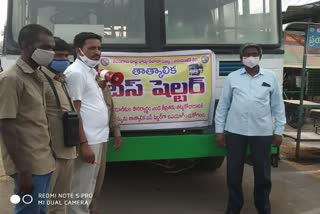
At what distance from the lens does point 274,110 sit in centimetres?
399

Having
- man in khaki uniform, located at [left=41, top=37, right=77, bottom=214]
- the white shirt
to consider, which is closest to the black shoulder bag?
man in khaki uniform, located at [left=41, top=37, right=77, bottom=214]

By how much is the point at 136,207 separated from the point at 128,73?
1470 mm

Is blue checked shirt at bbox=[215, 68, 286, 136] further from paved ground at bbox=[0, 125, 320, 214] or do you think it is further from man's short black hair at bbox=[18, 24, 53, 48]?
man's short black hair at bbox=[18, 24, 53, 48]

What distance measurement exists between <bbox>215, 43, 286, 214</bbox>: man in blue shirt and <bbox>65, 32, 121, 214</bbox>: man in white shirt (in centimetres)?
Result: 120

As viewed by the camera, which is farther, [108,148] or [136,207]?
[136,207]

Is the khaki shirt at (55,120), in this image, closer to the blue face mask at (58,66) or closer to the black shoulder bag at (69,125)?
the black shoulder bag at (69,125)

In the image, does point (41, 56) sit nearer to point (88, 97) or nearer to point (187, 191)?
point (88, 97)

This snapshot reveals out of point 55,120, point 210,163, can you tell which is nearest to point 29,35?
point 55,120

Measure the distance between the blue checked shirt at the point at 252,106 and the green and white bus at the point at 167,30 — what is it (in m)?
0.41

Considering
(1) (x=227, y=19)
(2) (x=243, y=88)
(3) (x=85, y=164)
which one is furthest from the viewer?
(1) (x=227, y=19)

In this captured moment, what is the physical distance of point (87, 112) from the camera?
3.33 meters

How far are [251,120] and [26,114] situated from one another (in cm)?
214

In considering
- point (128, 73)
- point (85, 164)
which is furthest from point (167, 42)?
point (85, 164)

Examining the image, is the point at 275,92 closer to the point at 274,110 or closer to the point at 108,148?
the point at 274,110
